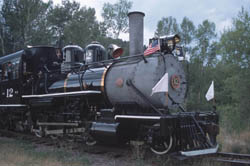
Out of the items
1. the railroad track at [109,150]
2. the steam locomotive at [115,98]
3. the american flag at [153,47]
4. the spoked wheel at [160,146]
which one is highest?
the american flag at [153,47]

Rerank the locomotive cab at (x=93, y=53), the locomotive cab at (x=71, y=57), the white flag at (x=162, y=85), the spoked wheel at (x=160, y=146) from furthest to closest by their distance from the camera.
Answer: the locomotive cab at (x=71, y=57) < the locomotive cab at (x=93, y=53) < the spoked wheel at (x=160, y=146) < the white flag at (x=162, y=85)

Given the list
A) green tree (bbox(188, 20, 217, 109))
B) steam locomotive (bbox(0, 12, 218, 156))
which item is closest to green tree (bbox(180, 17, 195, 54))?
green tree (bbox(188, 20, 217, 109))

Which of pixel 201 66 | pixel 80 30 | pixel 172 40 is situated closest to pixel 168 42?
pixel 172 40

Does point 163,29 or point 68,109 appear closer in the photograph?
point 68,109

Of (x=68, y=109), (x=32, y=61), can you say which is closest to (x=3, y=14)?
(x=32, y=61)

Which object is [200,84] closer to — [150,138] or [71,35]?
[71,35]

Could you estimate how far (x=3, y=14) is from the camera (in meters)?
27.4

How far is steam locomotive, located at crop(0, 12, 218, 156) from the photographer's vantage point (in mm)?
6246

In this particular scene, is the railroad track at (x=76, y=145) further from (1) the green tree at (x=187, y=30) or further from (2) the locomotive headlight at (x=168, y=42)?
(1) the green tree at (x=187, y=30)

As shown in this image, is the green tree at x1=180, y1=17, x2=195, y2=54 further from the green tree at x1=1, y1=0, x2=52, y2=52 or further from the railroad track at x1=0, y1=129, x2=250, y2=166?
the railroad track at x1=0, y1=129, x2=250, y2=166

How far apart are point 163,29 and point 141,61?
81.8ft

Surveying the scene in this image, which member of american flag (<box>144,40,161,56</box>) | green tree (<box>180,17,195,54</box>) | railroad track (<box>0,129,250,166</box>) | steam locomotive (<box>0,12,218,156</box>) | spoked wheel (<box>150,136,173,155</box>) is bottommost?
railroad track (<box>0,129,250,166</box>)

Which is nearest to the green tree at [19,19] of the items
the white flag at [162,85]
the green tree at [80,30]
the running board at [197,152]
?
the green tree at [80,30]

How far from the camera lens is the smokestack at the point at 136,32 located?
737 cm
